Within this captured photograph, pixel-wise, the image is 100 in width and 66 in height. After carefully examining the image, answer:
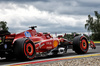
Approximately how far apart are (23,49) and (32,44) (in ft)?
2.49

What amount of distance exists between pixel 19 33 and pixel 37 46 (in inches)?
42.8

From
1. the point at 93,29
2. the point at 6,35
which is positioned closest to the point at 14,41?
the point at 6,35

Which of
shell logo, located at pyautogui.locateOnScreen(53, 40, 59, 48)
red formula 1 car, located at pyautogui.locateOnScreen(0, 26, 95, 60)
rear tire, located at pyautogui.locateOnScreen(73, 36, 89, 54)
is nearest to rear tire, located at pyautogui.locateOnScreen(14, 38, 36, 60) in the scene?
red formula 1 car, located at pyautogui.locateOnScreen(0, 26, 95, 60)

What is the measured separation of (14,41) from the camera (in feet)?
31.7

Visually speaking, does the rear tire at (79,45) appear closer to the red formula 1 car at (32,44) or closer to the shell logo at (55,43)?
the red formula 1 car at (32,44)

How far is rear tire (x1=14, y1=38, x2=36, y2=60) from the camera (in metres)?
9.16

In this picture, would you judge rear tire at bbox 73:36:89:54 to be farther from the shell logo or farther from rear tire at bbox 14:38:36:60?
rear tire at bbox 14:38:36:60

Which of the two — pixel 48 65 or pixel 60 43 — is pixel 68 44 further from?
pixel 48 65

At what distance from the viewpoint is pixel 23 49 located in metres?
9.16

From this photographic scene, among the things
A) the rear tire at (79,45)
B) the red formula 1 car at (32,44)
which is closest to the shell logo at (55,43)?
the red formula 1 car at (32,44)

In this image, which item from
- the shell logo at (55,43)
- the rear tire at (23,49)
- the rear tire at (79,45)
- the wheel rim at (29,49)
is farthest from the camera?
the rear tire at (79,45)

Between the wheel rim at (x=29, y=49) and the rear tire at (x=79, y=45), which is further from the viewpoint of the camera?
the rear tire at (x=79, y=45)

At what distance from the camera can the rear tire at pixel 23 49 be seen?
30.1 ft

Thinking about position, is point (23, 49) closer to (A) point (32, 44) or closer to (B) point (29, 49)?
(B) point (29, 49)
